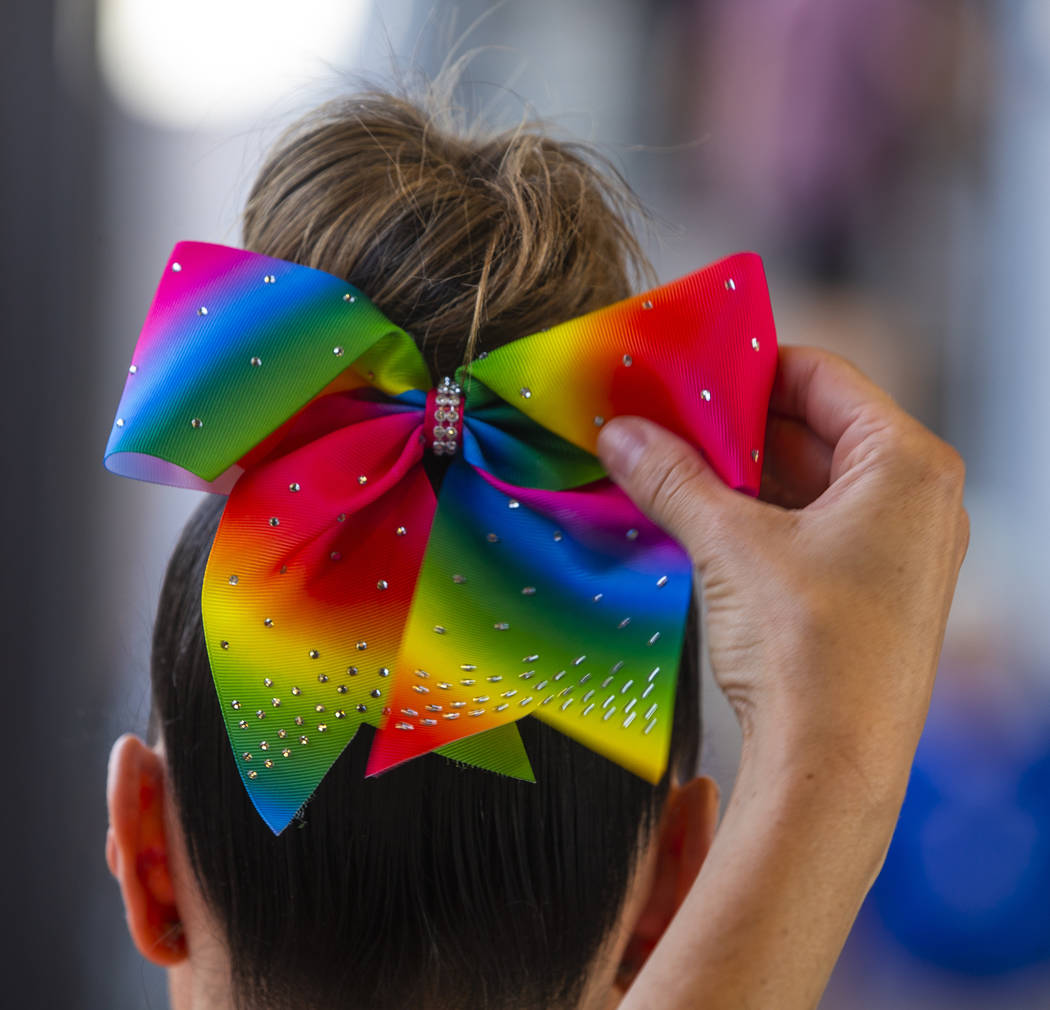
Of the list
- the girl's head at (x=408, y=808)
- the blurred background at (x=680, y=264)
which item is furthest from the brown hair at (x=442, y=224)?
the blurred background at (x=680, y=264)

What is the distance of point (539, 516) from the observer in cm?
50

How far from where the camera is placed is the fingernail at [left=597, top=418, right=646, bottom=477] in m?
0.48

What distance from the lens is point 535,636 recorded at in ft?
1.55

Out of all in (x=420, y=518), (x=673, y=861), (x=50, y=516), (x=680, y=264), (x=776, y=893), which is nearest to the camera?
(x=776, y=893)

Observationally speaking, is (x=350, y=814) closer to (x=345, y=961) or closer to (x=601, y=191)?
(x=345, y=961)

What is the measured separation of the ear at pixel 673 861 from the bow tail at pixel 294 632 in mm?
248

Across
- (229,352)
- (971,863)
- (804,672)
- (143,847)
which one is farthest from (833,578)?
(971,863)

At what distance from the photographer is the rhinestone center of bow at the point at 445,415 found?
0.50m

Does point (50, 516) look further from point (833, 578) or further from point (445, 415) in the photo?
point (833, 578)

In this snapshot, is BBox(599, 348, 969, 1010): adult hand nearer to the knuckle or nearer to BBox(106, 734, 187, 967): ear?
the knuckle

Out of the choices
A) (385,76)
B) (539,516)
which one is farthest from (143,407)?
(385,76)

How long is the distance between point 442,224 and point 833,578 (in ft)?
0.94

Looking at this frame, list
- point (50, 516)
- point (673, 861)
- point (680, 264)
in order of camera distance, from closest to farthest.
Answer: point (673, 861) < point (50, 516) < point (680, 264)

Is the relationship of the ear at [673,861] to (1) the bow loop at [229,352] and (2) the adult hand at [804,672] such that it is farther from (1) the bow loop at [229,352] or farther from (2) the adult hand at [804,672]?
(1) the bow loop at [229,352]
